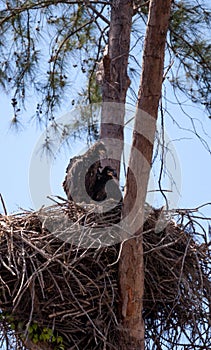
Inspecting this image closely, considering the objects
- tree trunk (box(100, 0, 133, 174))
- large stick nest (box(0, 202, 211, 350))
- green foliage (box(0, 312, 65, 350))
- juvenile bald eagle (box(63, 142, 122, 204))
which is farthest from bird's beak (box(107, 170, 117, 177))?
green foliage (box(0, 312, 65, 350))

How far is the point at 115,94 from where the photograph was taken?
6676 millimetres

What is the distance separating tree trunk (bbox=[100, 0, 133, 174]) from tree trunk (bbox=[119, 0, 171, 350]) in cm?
124

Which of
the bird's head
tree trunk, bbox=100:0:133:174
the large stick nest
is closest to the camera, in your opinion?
the large stick nest

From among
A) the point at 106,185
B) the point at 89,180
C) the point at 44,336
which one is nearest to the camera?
the point at 44,336

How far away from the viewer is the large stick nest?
5051mm

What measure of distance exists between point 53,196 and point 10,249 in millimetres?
548

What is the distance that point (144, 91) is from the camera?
5262 millimetres

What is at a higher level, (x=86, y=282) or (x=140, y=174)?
(x=140, y=174)

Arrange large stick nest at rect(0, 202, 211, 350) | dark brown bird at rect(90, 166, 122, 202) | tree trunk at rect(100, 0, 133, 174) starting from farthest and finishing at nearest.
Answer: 1. tree trunk at rect(100, 0, 133, 174)
2. dark brown bird at rect(90, 166, 122, 202)
3. large stick nest at rect(0, 202, 211, 350)

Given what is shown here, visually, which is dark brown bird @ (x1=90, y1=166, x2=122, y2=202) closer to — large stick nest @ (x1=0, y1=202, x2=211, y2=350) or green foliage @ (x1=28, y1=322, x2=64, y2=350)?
large stick nest @ (x1=0, y1=202, x2=211, y2=350)

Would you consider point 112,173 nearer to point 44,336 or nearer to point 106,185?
point 106,185

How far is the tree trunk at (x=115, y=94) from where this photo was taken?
659cm

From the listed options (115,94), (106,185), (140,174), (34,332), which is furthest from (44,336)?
(115,94)

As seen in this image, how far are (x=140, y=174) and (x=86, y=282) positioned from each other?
66 centimetres
